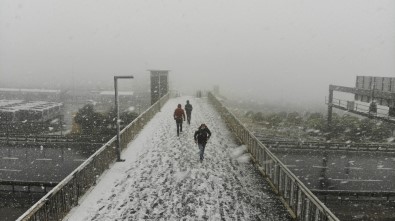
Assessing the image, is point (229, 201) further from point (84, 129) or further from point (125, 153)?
point (84, 129)

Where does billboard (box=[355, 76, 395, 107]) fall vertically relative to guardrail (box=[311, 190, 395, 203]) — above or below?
above

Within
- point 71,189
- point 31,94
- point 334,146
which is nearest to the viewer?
point 71,189

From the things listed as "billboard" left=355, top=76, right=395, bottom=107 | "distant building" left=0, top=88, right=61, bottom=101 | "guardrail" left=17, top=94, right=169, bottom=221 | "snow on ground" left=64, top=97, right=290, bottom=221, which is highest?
"billboard" left=355, top=76, right=395, bottom=107

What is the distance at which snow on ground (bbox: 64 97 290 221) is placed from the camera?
868 centimetres

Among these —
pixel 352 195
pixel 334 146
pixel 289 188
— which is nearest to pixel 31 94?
pixel 334 146

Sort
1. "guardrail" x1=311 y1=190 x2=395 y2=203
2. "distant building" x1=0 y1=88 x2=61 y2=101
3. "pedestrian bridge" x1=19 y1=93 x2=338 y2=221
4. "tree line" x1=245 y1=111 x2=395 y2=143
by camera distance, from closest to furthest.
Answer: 1. "pedestrian bridge" x1=19 y1=93 x2=338 y2=221
2. "guardrail" x1=311 y1=190 x2=395 y2=203
3. "tree line" x1=245 y1=111 x2=395 y2=143
4. "distant building" x1=0 y1=88 x2=61 y2=101

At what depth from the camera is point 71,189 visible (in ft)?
30.4

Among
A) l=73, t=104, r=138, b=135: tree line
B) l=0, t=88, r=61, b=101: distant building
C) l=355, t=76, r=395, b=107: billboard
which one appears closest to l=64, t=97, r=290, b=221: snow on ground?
l=355, t=76, r=395, b=107: billboard

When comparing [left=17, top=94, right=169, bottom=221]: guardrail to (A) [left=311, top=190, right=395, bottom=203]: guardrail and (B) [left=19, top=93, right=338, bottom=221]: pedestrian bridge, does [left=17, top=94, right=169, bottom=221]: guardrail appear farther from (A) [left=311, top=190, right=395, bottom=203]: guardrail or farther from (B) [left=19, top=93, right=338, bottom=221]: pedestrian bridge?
(A) [left=311, top=190, right=395, bottom=203]: guardrail

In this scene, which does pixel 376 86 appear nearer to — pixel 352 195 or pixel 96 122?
pixel 352 195

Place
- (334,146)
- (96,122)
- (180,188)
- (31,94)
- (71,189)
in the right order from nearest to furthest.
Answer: (71,189) → (180,188) → (334,146) → (96,122) → (31,94)

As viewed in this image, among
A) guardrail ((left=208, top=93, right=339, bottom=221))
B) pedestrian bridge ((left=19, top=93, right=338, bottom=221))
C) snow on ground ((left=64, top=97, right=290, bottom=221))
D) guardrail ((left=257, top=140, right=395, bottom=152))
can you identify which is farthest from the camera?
guardrail ((left=257, top=140, right=395, bottom=152))

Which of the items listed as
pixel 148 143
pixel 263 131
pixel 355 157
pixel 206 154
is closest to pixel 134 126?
pixel 148 143

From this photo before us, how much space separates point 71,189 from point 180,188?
3.40 m
